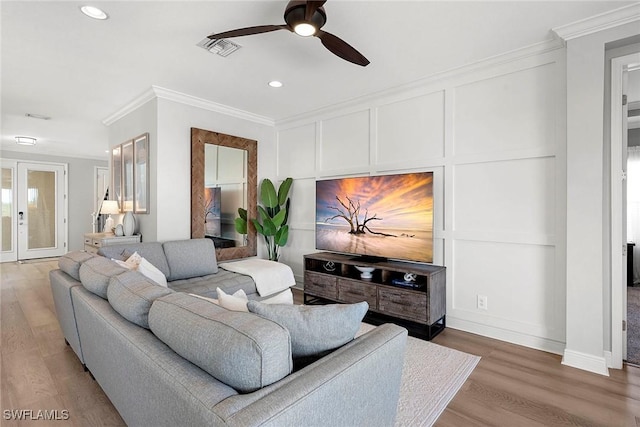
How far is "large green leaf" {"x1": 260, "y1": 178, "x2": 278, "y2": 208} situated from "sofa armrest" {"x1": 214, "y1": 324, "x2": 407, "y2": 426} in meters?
→ 3.34

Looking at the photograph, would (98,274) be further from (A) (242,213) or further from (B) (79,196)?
(B) (79,196)

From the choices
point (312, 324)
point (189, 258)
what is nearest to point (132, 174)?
point (189, 258)

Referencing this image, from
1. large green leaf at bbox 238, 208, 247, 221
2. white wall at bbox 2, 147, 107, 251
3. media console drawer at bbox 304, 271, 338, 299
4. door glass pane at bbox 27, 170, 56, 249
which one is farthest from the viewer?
white wall at bbox 2, 147, 107, 251

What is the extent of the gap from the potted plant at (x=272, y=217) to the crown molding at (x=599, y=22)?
3276mm

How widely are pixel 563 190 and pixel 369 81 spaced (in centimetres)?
208

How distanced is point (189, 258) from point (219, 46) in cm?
208

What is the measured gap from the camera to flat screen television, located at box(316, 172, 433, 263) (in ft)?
10.1

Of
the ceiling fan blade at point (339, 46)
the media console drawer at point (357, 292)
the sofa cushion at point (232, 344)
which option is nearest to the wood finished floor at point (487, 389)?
the media console drawer at point (357, 292)

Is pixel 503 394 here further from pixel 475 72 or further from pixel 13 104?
pixel 13 104

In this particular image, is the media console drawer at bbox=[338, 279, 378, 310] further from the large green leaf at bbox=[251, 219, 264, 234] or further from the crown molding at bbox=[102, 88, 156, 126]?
the crown molding at bbox=[102, 88, 156, 126]

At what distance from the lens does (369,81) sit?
3363mm

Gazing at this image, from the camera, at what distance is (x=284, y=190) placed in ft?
14.9

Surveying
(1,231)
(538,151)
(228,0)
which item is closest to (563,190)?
(538,151)

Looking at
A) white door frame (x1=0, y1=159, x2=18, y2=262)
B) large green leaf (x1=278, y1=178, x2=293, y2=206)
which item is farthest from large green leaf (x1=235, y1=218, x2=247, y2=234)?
white door frame (x1=0, y1=159, x2=18, y2=262)
